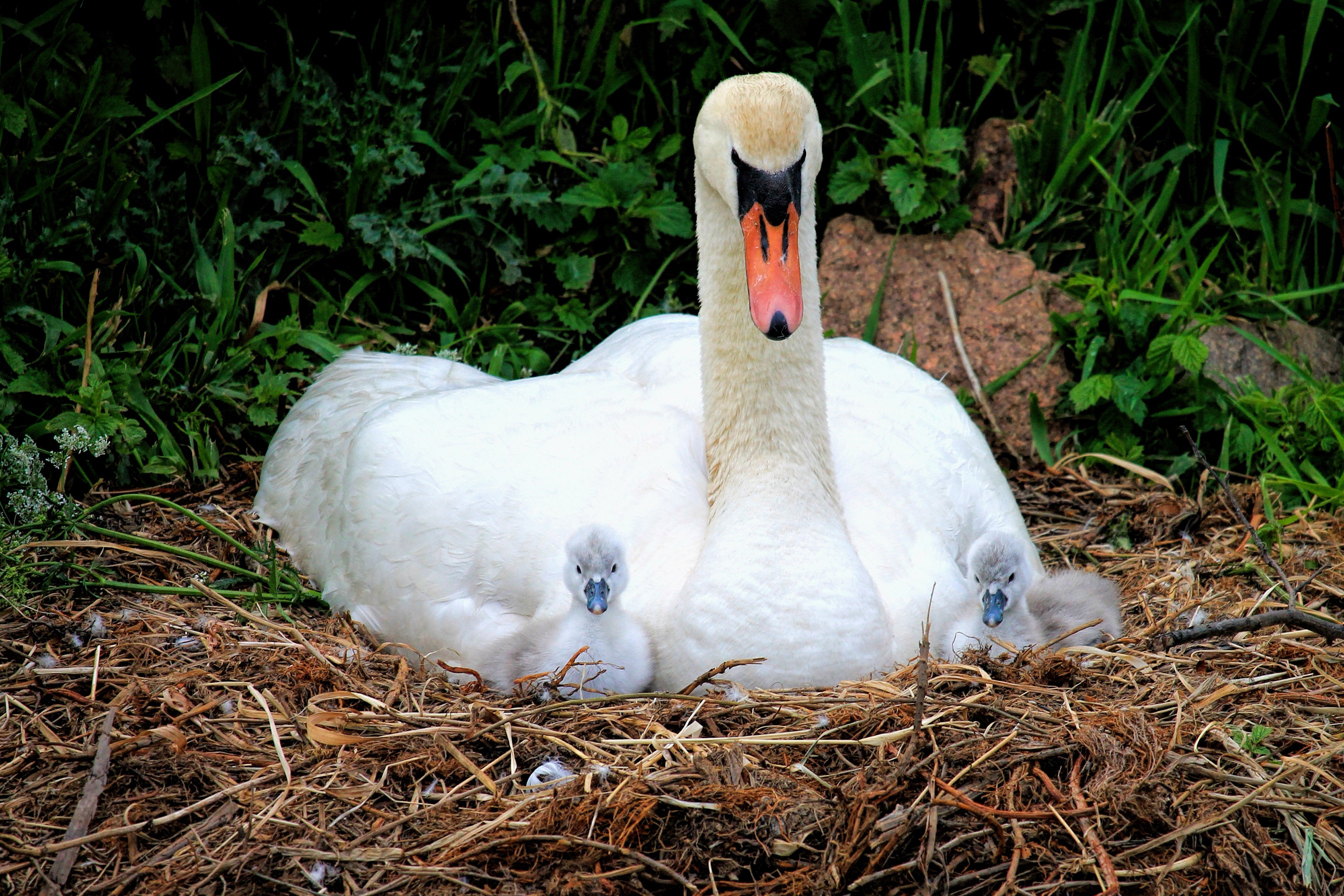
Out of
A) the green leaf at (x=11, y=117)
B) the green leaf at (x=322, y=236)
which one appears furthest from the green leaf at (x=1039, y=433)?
the green leaf at (x=11, y=117)

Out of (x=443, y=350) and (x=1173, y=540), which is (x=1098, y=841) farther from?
(x=443, y=350)

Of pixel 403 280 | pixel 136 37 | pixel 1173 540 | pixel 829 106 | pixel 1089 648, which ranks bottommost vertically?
pixel 1173 540

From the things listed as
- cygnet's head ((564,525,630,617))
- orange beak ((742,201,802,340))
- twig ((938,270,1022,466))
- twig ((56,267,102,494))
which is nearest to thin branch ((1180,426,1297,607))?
twig ((938,270,1022,466))

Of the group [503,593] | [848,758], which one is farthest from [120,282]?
[848,758]

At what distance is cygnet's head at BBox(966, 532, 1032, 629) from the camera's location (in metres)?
3.69

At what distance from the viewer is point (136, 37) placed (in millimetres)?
5461

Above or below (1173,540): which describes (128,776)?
above

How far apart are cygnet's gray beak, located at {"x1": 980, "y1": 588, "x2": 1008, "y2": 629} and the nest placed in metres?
0.12

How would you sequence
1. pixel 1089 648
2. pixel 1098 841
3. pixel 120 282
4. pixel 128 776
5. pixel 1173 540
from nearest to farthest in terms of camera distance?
pixel 1098 841, pixel 128 776, pixel 1089 648, pixel 1173 540, pixel 120 282

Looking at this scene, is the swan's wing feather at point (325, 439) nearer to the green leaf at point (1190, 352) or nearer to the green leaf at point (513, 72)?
the green leaf at point (513, 72)

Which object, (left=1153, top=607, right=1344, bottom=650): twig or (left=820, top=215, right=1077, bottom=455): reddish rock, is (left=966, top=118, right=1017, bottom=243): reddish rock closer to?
(left=820, top=215, right=1077, bottom=455): reddish rock

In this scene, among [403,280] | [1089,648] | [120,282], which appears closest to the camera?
[1089,648]

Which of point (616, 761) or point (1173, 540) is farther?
point (1173, 540)

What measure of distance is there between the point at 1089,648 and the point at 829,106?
10.9ft
